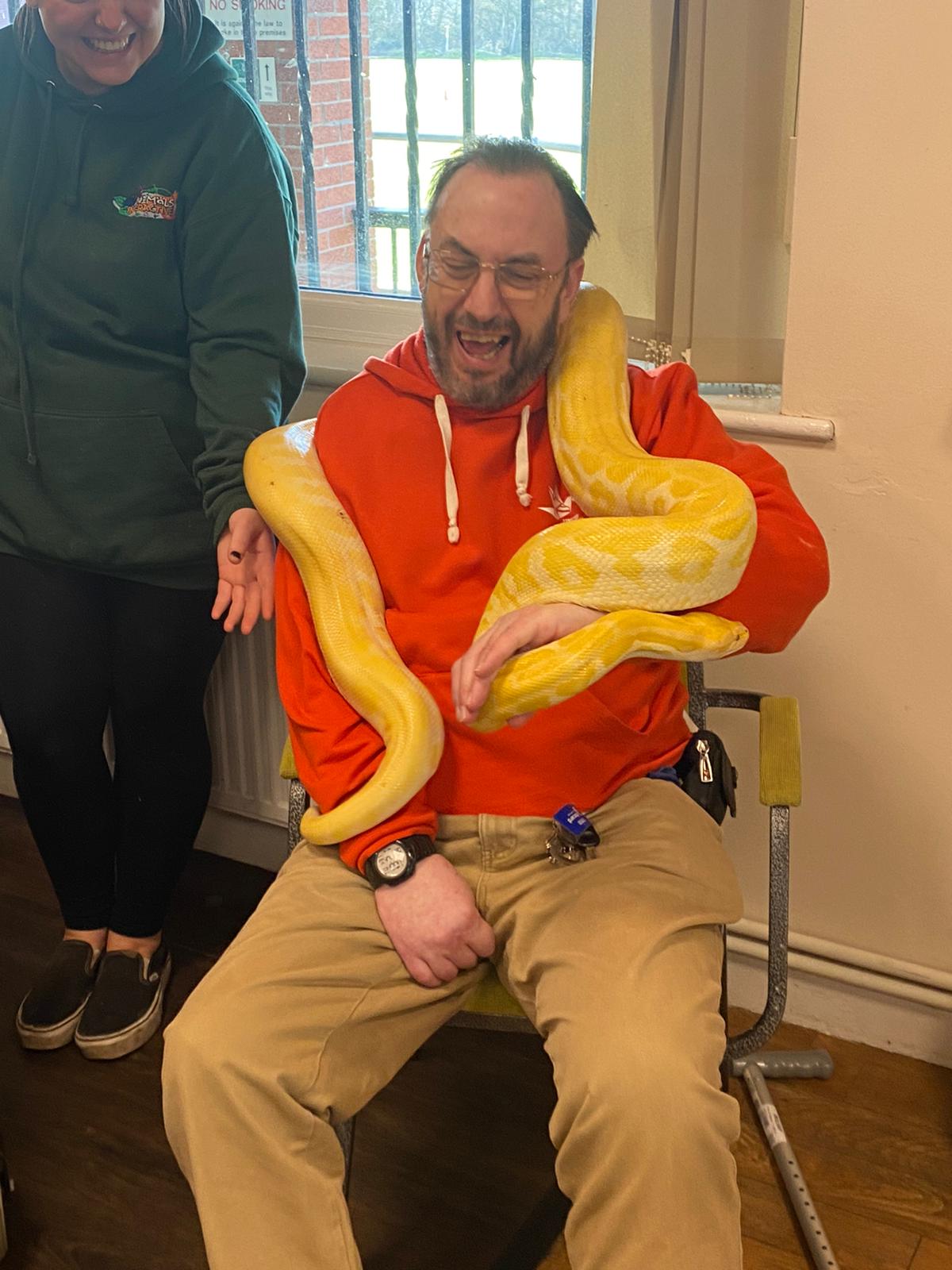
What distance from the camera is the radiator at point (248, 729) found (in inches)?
97.4

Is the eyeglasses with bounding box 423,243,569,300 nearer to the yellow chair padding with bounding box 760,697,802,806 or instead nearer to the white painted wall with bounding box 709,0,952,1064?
the white painted wall with bounding box 709,0,952,1064

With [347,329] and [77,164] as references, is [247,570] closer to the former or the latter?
[77,164]

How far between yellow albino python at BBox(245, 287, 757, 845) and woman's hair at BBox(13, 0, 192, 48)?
2.16 feet


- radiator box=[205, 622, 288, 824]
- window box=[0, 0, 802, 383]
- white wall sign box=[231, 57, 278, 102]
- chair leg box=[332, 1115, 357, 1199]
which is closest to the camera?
chair leg box=[332, 1115, 357, 1199]

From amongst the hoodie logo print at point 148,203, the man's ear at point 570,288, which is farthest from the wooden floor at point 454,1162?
the hoodie logo print at point 148,203

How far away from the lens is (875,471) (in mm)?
1903

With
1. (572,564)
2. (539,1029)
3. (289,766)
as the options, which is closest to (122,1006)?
(289,766)

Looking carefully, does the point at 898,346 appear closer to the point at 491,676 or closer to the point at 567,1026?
the point at 491,676

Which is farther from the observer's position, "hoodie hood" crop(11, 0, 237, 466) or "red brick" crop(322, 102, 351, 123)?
"red brick" crop(322, 102, 351, 123)

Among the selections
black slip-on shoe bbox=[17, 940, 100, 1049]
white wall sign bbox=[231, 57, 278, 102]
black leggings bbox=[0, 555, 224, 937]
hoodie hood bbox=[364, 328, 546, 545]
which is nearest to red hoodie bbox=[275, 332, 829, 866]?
hoodie hood bbox=[364, 328, 546, 545]

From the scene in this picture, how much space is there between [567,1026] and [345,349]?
4.96ft

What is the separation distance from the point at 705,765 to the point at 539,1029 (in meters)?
0.41

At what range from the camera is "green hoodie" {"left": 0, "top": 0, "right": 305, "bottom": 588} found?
6.28 ft

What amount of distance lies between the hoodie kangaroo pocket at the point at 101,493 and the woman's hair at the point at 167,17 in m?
0.55
